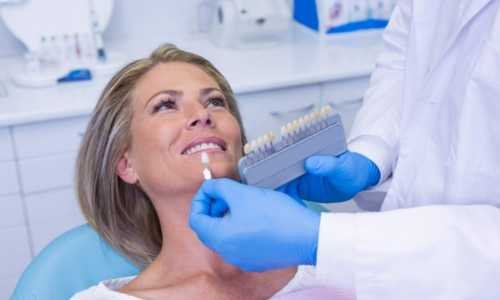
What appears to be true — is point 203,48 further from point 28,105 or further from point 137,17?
point 28,105

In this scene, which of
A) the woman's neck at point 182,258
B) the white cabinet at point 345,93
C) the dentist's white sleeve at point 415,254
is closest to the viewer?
the dentist's white sleeve at point 415,254

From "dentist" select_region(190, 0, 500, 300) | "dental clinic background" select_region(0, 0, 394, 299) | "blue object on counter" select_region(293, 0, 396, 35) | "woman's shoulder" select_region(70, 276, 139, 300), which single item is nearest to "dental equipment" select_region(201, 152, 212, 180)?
"dentist" select_region(190, 0, 500, 300)

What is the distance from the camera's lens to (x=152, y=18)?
2.51 meters

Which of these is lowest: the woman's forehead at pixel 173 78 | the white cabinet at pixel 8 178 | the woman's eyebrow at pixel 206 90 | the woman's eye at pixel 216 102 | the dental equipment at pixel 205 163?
the white cabinet at pixel 8 178

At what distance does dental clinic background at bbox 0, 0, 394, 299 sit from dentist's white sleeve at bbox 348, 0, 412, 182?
0.62 m

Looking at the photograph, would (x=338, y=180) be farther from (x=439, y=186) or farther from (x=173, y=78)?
(x=173, y=78)

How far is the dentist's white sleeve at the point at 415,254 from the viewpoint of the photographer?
0.94 m

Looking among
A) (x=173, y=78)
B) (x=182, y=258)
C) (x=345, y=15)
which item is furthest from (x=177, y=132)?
(x=345, y=15)

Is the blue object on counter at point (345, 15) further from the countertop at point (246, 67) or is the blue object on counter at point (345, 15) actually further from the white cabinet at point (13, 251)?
the white cabinet at point (13, 251)

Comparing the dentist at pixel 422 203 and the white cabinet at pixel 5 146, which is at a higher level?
the dentist at pixel 422 203

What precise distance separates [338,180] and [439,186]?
8.9 inches

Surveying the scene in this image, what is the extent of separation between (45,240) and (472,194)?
1412mm

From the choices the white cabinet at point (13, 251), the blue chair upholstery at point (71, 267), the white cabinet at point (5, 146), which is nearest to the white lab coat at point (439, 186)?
the blue chair upholstery at point (71, 267)

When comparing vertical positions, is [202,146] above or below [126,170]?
above
